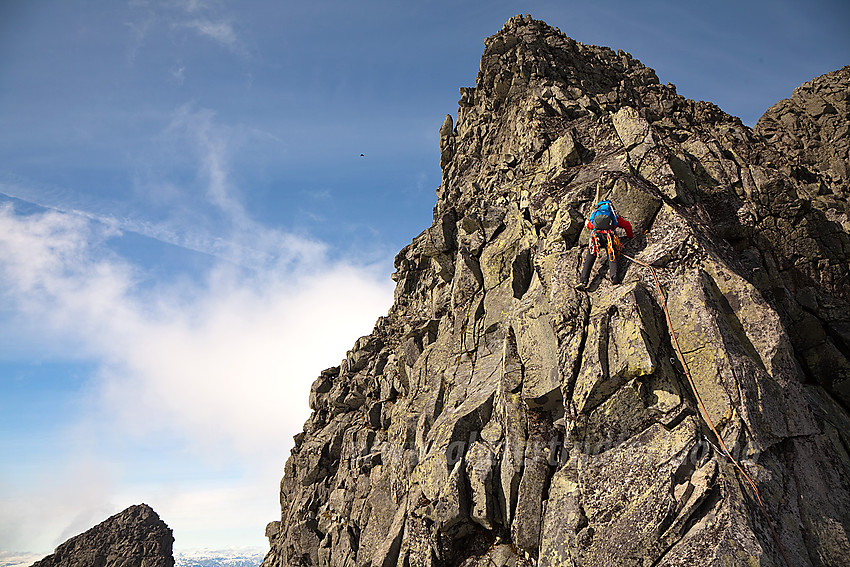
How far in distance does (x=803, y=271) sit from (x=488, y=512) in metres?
18.6

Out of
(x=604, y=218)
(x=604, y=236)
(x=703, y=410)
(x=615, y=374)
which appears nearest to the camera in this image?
(x=703, y=410)

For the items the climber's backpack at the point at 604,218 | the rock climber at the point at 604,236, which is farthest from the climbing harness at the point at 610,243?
the climber's backpack at the point at 604,218

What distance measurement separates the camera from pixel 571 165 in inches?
1038

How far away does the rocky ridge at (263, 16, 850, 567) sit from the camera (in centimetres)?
1447

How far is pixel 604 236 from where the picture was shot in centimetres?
1866

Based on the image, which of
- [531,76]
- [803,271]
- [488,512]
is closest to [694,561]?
[488,512]

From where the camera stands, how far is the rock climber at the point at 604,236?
60.3 feet

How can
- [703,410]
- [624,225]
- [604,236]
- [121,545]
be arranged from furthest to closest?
[121,545], [624,225], [604,236], [703,410]

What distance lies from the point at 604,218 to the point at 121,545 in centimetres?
8038

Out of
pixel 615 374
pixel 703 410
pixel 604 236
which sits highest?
pixel 604 236

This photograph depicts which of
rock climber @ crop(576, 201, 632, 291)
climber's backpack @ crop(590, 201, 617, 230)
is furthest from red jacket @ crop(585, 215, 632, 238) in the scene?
climber's backpack @ crop(590, 201, 617, 230)

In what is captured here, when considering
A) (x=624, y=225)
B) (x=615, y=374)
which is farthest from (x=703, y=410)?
(x=624, y=225)

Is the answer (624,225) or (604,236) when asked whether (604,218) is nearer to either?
(604,236)

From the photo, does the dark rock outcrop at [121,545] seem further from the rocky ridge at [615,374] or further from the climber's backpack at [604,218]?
the climber's backpack at [604,218]
